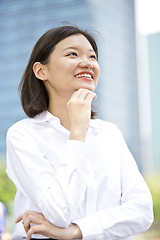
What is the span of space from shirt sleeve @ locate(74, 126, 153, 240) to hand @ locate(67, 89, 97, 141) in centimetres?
23

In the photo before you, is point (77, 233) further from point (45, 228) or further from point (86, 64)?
point (86, 64)

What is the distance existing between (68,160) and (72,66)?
31 cm

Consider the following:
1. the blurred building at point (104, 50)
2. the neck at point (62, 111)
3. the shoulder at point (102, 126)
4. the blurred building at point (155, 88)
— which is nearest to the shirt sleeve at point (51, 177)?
the neck at point (62, 111)

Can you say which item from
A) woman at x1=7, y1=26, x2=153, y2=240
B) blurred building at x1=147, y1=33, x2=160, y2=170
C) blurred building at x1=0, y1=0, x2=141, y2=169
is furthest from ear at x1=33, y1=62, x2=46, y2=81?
blurred building at x1=147, y1=33, x2=160, y2=170

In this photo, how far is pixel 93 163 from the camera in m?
1.25

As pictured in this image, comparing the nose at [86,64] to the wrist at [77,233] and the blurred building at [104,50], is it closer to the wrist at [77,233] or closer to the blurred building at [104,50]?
the wrist at [77,233]

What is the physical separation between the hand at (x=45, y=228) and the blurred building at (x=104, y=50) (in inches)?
885

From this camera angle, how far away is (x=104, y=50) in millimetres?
25672

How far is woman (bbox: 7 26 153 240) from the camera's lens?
3.60 ft

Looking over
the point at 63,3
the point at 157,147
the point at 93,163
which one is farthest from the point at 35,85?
the point at 157,147

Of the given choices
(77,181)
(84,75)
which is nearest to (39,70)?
(84,75)

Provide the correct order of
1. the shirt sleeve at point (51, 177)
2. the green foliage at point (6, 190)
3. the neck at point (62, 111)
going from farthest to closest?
1. the green foliage at point (6, 190)
2. the neck at point (62, 111)
3. the shirt sleeve at point (51, 177)

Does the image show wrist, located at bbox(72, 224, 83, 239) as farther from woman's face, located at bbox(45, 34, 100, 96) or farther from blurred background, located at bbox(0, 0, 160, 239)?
blurred background, located at bbox(0, 0, 160, 239)

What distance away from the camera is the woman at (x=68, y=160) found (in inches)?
43.3
